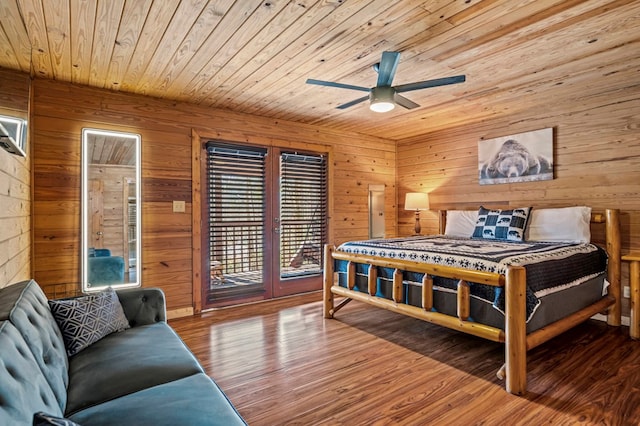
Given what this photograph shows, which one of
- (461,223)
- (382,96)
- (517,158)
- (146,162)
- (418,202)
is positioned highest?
(382,96)

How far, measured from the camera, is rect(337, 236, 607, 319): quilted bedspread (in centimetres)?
235

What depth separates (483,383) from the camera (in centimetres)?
227

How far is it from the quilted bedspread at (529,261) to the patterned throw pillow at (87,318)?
2.15 m

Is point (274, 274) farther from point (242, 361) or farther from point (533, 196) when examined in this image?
point (533, 196)

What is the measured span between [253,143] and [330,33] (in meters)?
2.17

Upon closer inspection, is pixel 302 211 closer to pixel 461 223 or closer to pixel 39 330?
pixel 461 223

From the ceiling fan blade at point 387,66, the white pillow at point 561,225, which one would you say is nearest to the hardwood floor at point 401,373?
the white pillow at point 561,225

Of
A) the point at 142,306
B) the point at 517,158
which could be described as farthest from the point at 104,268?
the point at 517,158

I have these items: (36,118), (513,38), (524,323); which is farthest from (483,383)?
(36,118)

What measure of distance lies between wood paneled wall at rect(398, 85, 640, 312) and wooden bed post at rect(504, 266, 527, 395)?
214 cm

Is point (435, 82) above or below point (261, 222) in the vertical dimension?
above

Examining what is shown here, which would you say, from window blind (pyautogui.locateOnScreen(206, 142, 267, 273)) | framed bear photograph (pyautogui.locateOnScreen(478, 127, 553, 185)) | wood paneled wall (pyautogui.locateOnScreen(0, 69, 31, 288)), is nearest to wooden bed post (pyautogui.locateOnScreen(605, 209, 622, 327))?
framed bear photograph (pyautogui.locateOnScreen(478, 127, 553, 185))

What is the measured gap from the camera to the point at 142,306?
2.27 metres

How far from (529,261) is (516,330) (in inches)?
20.9
